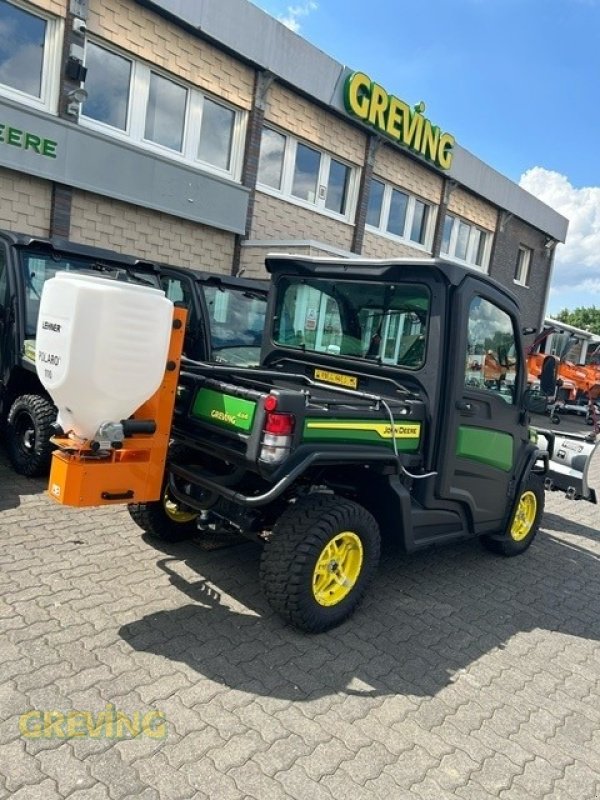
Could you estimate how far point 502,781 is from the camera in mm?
2422

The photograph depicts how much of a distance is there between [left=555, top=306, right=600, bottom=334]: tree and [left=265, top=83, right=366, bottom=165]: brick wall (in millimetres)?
63473

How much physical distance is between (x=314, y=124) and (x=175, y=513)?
10.0 meters

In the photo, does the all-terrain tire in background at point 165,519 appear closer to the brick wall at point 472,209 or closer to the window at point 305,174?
the window at point 305,174

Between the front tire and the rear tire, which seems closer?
the front tire

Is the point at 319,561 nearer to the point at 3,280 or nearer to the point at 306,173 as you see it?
the point at 3,280

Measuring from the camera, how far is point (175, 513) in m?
4.11

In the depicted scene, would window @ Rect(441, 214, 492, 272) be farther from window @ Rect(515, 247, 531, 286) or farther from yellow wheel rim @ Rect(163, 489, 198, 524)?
yellow wheel rim @ Rect(163, 489, 198, 524)

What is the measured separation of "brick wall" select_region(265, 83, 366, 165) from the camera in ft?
36.5

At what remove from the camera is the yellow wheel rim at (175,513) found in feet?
13.3

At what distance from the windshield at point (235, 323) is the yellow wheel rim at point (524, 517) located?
10.0 ft

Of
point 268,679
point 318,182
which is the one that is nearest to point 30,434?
point 268,679

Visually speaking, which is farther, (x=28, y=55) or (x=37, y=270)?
(x=28, y=55)

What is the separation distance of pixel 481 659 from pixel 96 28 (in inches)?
369

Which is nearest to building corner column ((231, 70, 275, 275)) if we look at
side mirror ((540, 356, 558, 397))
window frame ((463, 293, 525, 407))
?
window frame ((463, 293, 525, 407))
